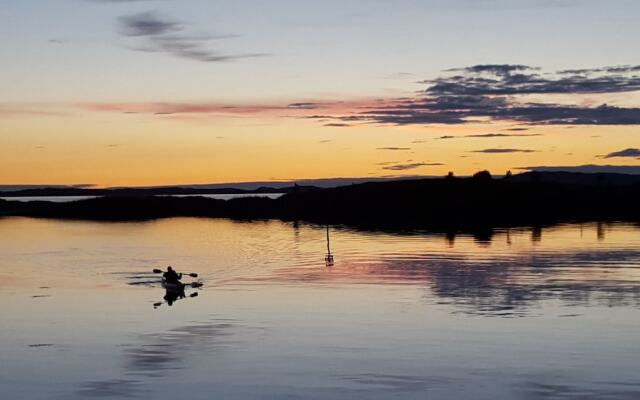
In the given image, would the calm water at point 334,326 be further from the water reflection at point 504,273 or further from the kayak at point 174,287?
the kayak at point 174,287

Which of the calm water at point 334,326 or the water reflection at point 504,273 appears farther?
the water reflection at point 504,273

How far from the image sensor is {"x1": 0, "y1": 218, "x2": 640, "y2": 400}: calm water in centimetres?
2589

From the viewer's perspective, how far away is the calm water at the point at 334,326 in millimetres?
25891

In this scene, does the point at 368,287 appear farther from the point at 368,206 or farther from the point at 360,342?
the point at 368,206

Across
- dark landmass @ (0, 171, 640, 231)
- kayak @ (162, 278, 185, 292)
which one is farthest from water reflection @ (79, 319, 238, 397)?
dark landmass @ (0, 171, 640, 231)

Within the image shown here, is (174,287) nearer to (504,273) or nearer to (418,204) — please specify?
(504,273)

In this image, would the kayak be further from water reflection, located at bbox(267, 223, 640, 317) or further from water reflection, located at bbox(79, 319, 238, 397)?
water reflection, located at bbox(79, 319, 238, 397)

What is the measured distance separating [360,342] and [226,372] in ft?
20.9

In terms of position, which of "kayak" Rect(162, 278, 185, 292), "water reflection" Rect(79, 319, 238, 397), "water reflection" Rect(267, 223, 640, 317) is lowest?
"water reflection" Rect(267, 223, 640, 317)

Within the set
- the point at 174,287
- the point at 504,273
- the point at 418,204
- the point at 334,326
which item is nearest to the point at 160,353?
the point at 334,326

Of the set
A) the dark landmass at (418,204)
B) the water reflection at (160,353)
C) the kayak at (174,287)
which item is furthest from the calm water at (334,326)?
the dark landmass at (418,204)

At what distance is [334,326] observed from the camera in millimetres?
35781

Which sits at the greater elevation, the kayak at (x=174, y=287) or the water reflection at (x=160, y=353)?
the kayak at (x=174, y=287)

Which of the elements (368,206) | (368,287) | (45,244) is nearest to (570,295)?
(368,287)
